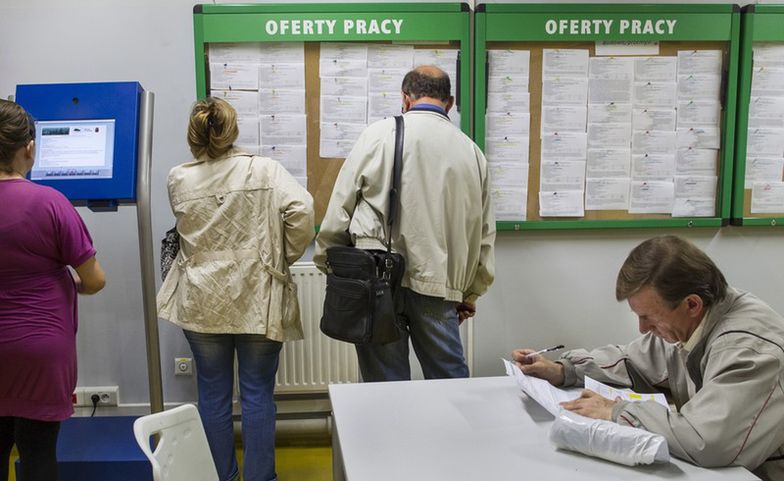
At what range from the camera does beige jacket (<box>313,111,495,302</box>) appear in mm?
1983

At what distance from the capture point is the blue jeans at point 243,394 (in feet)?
7.27

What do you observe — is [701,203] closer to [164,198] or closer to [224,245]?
[224,245]

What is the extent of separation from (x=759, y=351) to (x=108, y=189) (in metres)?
2.01

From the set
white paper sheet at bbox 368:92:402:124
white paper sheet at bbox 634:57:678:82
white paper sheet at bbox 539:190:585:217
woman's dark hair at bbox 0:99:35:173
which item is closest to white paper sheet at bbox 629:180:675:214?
white paper sheet at bbox 539:190:585:217

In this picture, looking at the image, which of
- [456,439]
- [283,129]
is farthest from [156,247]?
[456,439]

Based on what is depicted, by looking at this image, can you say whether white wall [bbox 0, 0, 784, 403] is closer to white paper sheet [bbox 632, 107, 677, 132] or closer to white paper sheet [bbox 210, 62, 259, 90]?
white paper sheet [bbox 210, 62, 259, 90]

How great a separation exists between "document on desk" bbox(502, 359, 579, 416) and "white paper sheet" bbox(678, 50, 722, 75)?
1.99 m

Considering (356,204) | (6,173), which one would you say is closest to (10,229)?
(6,173)

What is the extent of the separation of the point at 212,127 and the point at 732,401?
1.73 m

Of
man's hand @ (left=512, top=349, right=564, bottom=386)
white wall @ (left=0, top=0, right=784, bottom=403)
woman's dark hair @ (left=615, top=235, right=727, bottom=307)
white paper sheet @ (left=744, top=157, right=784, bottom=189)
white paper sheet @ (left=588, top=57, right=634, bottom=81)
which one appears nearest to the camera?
woman's dark hair @ (left=615, top=235, right=727, bottom=307)

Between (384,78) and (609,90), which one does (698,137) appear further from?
(384,78)

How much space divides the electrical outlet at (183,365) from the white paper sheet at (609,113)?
7.25 feet

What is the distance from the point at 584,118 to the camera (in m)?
2.80

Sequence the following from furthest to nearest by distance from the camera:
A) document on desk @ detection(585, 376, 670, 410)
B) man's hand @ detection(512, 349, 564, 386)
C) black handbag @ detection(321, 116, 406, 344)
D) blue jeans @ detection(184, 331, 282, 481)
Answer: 1. blue jeans @ detection(184, 331, 282, 481)
2. black handbag @ detection(321, 116, 406, 344)
3. man's hand @ detection(512, 349, 564, 386)
4. document on desk @ detection(585, 376, 670, 410)
